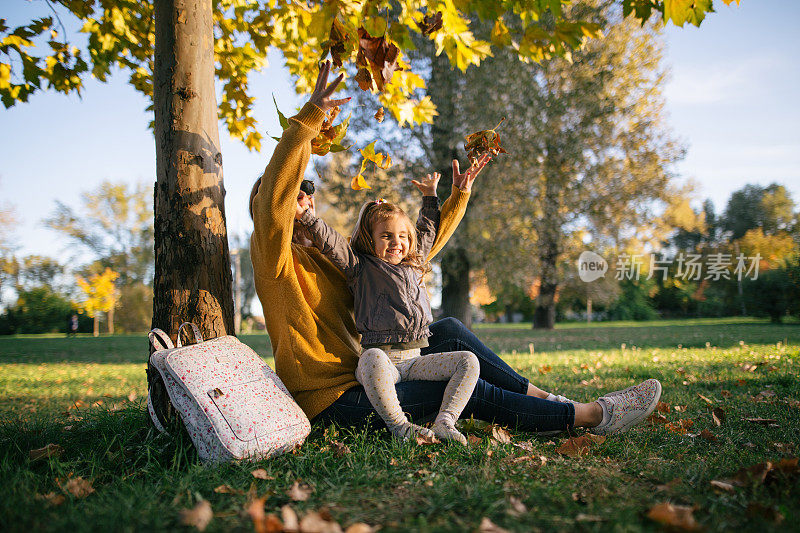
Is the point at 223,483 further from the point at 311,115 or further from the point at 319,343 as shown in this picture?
the point at 311,115

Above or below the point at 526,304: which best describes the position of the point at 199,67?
above

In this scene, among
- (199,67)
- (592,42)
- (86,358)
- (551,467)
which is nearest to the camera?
(551,467)

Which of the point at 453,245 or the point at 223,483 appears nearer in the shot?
the point at 223,483

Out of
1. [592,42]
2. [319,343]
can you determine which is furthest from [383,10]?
[592,42]

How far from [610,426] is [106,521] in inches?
103

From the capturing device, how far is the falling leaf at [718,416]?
3.26m

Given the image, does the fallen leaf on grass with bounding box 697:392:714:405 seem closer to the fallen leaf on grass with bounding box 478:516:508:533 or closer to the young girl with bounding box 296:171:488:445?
the young girl with bounding box 296:171:488:445

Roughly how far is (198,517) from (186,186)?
6.58ft

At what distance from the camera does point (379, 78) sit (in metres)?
2.85

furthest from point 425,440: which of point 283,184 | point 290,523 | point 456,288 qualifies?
point 456,288

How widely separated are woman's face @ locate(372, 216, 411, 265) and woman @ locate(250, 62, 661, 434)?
1.01 ft

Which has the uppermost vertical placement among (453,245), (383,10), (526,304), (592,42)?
(592,42)

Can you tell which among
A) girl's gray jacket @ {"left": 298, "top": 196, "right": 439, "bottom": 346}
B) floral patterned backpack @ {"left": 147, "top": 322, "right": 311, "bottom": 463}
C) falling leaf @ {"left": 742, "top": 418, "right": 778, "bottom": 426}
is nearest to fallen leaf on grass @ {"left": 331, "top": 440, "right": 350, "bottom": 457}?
floral patterned backpack @ {"left": 147, "top": 322, "right": 311, "bottom": 463}

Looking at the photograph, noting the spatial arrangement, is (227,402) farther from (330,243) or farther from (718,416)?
(718,416)
